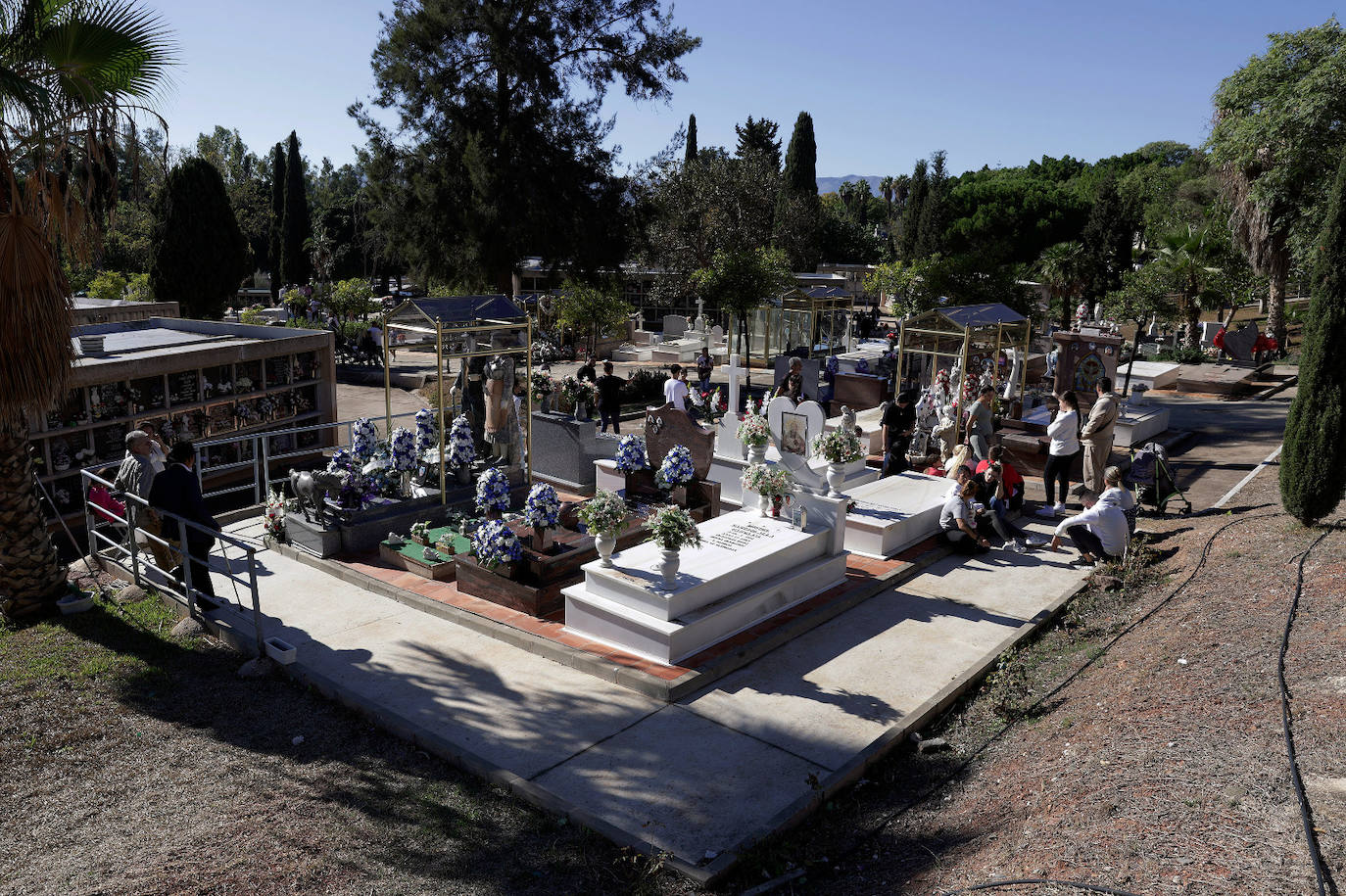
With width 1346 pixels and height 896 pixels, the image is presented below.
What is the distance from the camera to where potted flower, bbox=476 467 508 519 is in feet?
36.2

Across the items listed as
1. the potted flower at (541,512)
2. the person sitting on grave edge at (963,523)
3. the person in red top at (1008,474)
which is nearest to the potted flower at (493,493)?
the potted flower at (541,512)

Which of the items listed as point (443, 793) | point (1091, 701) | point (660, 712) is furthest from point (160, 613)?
point (1091, 701)

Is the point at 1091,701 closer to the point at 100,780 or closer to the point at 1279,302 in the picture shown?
the point at 100,780

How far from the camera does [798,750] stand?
711 cm

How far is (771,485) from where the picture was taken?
10.5 m

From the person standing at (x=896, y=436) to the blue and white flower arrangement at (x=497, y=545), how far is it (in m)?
6.67

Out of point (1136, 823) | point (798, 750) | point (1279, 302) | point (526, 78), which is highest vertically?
point (526, 78)

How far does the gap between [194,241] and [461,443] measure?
24654 millimetres

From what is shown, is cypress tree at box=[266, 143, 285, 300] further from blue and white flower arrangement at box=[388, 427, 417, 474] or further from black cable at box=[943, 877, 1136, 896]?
black cable at box=[943, 877, 1136, 896]

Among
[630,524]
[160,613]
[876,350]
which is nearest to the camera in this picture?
[160,613]

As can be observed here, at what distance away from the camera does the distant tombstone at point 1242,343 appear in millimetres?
27891

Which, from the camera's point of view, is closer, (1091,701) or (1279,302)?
(1091,701)

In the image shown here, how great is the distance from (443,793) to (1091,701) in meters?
4.86

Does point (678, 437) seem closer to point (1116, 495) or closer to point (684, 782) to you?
point (1116, 495)
